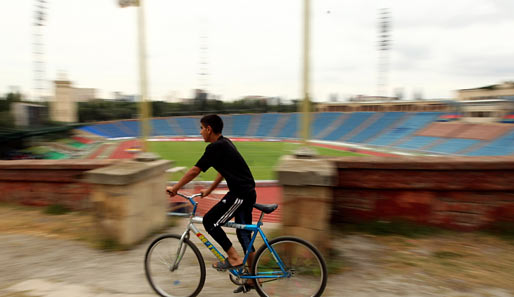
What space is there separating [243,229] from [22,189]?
536 cm

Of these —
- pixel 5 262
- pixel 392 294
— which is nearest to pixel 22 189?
pixel 5 262

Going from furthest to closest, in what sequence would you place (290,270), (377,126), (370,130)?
(377,126) → (370,130) → (290,270)

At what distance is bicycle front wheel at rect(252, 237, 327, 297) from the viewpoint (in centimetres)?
289

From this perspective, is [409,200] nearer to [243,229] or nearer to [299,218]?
[299,218]

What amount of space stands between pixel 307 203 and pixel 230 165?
1011mm

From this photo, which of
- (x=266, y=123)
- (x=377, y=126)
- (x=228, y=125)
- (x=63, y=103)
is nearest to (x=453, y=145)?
(x=377, y=126)

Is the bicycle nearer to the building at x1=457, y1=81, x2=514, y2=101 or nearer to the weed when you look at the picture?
the weed

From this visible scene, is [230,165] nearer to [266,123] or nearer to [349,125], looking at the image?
[349,125]

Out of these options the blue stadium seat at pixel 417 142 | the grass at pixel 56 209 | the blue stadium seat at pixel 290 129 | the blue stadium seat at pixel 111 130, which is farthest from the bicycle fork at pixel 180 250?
the blue stadium seat at pixel 111 130

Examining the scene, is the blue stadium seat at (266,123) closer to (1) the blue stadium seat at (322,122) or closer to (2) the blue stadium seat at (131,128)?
(1) the blue stadium seat at (322,122)

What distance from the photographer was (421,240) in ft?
13.9

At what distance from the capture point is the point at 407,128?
4241 cm

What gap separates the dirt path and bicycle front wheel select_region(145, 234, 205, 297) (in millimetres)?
156

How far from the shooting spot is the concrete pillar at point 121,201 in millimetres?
4238
